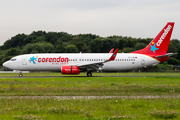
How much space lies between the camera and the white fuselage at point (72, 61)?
120 ft

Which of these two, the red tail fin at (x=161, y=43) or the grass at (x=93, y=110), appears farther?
the red tail fin at (x=161, y=43)

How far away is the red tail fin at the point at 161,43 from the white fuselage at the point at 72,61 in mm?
1371

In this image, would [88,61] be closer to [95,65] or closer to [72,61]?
[95,65]

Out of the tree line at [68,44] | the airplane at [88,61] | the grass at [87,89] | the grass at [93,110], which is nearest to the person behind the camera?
the grass at [93,110]

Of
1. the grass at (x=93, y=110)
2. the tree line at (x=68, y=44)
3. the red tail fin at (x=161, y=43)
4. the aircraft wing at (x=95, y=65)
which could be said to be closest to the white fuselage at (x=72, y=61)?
the aircraft wing at (x=95, y=65)

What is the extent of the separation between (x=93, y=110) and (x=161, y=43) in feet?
96.6

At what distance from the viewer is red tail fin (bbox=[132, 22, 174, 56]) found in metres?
38.3

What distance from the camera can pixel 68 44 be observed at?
10919cm

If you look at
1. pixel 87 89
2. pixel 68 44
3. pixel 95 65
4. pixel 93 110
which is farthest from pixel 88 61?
pixel 68 44

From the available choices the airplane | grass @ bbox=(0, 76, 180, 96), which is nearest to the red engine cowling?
the airplane

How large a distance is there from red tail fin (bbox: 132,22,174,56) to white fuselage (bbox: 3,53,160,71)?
137 cm

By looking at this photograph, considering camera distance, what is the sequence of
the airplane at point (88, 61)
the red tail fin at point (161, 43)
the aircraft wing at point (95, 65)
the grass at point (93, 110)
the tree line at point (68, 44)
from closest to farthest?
1. the grass at point (93, 110)
2. the aircraft wing at point (95, 65)
3. the airplane at point (88, 61)
4. the red tail fin at point (161, 43)
5. the tree line at point (68, 44)

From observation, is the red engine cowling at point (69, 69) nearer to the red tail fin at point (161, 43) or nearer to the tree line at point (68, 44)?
the red tail fin at point (161, 43)

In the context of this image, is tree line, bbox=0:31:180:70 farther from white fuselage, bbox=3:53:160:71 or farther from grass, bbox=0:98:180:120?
grass, bbox=0:98:180:120
